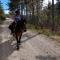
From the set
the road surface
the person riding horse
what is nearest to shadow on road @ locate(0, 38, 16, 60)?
the road surface

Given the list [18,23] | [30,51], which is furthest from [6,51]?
[18,23]

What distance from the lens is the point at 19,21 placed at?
1366 centimetres

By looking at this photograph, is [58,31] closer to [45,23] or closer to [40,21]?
[45,23]

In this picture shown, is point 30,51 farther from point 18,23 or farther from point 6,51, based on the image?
point 18,23

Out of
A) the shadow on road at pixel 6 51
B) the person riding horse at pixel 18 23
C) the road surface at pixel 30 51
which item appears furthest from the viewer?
the person riding horse at pixel 18 23

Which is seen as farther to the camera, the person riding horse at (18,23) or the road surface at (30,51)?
Answer: the person riding horse at (18,23)

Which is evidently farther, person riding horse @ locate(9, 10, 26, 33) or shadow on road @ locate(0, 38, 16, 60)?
person riding horse @ locate(9, 10, 26, 33)

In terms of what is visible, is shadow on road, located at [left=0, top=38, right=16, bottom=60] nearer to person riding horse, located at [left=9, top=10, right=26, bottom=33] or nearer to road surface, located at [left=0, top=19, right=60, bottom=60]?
road surface, located at [left=0, top=19, right=60, bottom=60]

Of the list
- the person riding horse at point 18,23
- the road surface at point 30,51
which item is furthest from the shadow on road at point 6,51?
the person riding horse at point 18,23

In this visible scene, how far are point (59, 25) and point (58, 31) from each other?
2.34 feet

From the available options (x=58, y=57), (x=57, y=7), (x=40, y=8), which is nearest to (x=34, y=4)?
(x=40, y=8)

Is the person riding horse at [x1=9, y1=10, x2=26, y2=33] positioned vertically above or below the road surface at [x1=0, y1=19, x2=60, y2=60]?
above

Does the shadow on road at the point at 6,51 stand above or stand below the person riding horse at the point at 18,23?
below

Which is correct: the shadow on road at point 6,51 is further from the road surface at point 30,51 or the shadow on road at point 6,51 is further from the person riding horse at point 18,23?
the person riding horse at point 18,23
